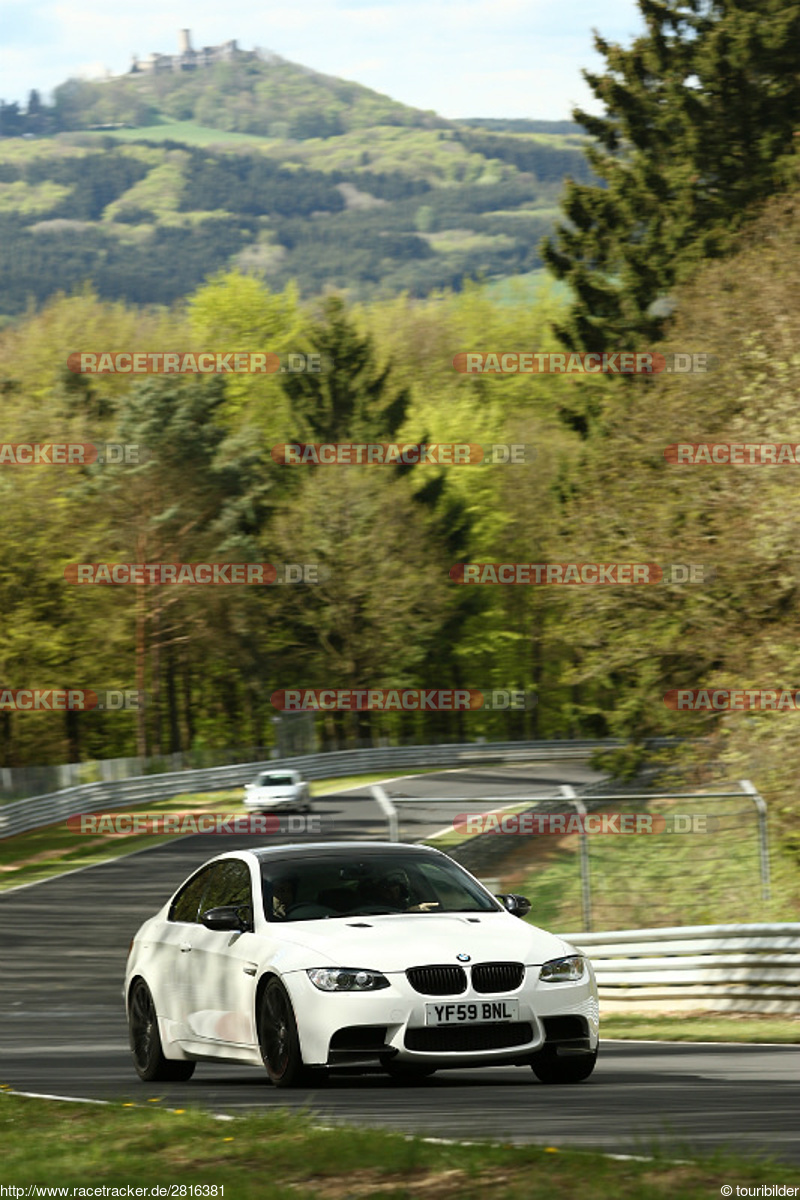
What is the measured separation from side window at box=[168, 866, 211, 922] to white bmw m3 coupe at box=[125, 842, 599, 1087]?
28 mm

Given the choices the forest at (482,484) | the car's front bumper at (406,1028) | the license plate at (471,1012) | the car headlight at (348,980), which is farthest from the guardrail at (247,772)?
the car headlight at (348,980)

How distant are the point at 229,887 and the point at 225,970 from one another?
2.35 ft

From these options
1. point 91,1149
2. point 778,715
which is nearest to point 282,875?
point 91,1149

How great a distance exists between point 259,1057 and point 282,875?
3.50 ft

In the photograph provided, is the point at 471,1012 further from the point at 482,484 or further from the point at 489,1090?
the point at 482,484

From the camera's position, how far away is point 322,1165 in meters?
6.59

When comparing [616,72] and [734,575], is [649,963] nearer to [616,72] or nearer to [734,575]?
[734,575]

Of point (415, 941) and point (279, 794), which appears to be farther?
point (279, 794)

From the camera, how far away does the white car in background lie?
50.6 meters

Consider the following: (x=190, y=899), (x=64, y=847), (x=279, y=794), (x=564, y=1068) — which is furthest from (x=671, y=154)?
(x=564, y=1068)

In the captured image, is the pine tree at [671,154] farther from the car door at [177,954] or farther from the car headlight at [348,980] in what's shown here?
the car headlight at [348,980]

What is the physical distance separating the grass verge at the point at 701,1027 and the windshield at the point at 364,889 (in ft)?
12.5

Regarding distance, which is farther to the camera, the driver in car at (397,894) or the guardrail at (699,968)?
the guardrail at (699,968)

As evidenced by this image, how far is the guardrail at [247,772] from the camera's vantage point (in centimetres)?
4753
